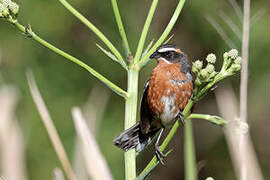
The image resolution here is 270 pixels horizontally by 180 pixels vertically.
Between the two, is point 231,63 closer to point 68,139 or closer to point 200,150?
point 68,139

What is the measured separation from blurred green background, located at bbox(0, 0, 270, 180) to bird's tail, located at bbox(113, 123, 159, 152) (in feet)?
14.9

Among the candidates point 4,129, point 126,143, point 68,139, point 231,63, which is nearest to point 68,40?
point 68,139

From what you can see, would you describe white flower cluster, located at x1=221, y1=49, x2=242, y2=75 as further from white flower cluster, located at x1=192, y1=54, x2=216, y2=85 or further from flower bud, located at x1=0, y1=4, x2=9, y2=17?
flower bud, located at x1=0, y1=4, x2=9, y2=17

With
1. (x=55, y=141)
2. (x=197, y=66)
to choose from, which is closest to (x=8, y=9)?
(x=55, y=141)

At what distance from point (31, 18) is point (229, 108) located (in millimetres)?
5771

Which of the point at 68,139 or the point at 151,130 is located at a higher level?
the point at 68,139

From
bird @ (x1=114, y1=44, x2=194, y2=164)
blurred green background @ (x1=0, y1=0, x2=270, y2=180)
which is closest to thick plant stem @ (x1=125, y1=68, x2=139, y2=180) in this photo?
bird @ (x1=114, y1=44, x2=194, y2=164)

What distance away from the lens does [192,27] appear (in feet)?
32.6

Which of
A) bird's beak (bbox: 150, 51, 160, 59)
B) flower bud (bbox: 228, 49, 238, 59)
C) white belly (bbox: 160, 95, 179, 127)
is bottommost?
flower bud (bbox: 228, 49, 238, 59)

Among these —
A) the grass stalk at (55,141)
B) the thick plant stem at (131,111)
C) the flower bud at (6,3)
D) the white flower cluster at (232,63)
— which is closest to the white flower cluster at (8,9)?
the flower bud at (6,3)

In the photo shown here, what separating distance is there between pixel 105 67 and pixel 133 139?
5.90 metres

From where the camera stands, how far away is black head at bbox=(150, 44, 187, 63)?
3742 millimetres

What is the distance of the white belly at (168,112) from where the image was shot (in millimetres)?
3594

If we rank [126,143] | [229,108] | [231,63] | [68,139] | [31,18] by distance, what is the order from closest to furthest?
[231,63] < [126,143] < [229,108] < [68,139] < [31,18]
